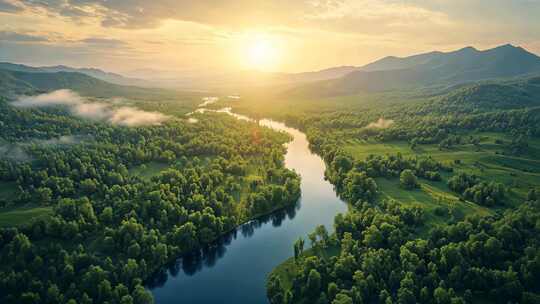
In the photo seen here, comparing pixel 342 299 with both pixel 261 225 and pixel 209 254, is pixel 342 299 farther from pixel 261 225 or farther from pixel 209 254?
pixel 261 225

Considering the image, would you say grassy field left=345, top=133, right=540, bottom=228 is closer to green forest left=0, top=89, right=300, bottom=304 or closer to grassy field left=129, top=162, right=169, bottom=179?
green forest left=0, top=89, right=300, bottom=304

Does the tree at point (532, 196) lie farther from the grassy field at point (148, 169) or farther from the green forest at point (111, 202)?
the grassy field at point (148, 169)

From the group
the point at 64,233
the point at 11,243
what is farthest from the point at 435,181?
the point at 11,243

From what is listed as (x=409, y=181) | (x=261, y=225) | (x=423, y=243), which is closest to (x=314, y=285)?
(x=423, y=243)

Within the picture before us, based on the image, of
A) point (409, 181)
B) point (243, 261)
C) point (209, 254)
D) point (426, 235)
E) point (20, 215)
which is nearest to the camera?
point (243, 261)

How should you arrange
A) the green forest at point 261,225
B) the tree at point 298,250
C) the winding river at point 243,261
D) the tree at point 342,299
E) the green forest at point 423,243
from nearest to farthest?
the tree at point 342,299 < the green forest at point 423,243 < the green forest at point 261,225 < the winding river at point 243,261 < the tree at point 298,250

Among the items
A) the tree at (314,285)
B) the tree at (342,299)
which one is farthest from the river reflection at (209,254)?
the tree at (342,299)
